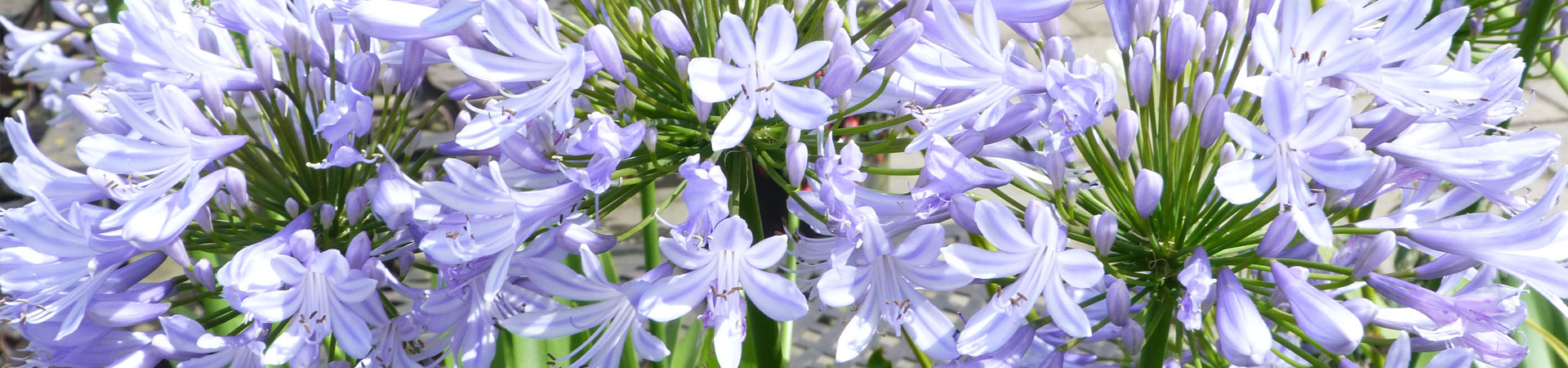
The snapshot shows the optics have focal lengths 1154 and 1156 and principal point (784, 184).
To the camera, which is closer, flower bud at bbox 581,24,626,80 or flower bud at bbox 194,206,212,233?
flower bud at bbox 581,24,626,80

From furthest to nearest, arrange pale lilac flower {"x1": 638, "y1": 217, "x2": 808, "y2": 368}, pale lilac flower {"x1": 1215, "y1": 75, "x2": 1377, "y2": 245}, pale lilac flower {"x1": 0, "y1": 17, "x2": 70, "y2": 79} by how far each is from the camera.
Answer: pale lilac flower {"x1": 0, "y1": 17, "x2": 70, "y2": 79}
pale lilac flower {"x1": 638, "y1": 217, "x2": 808, "y2": 368}
pale lilac flower {"x1": 1215, "y1": 75, "x2": 1377, "y2": 245}

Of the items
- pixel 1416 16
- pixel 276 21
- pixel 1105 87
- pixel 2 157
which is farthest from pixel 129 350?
pixel 2 157

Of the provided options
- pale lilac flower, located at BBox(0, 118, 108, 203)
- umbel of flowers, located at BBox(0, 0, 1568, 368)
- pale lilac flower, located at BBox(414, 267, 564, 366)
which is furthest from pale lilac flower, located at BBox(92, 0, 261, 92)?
pale lilac flower, located at BBox(414, 267, 564, 366)

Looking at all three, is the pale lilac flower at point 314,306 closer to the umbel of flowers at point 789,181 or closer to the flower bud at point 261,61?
the umbel of flowers at point 789,181

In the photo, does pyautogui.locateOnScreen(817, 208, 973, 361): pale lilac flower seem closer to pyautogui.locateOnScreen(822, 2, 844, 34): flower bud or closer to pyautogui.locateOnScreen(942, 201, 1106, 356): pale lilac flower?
pyautogui.locateOnScreen(942, 201, 1106, 356): pale lilac flower

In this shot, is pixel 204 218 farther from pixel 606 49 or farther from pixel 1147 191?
pixel 1147 191

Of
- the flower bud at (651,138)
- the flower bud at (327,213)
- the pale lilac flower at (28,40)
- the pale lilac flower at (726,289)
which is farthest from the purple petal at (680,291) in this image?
the pale lilac flower at (28,40)

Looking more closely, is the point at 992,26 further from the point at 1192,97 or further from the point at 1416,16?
the point at 1416,16
